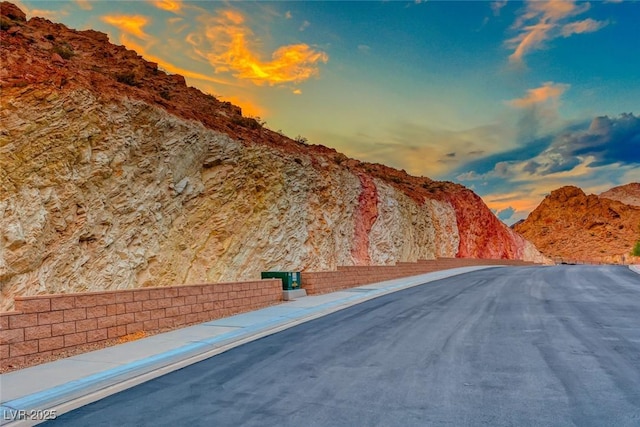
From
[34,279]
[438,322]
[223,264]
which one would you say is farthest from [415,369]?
[223,264]

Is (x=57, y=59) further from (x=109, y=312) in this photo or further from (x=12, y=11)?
(x=109, y=312)

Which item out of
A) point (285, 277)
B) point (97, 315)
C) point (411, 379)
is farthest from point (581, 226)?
point (97, 315)

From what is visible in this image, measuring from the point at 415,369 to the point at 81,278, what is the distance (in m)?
11.5

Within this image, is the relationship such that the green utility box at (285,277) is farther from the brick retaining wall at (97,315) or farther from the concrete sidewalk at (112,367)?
the concrete sidewalk at (112,367)

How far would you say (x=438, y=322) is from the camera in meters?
12.0

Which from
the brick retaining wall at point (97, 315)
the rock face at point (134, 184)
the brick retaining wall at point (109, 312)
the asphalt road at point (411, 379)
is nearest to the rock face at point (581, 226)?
the rock face at point (134, 184)

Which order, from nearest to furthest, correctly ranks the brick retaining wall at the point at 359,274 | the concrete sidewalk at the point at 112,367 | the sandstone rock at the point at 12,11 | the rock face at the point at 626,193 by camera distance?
the concrete sidewalk at the point at 112,367 → the sandstone rock at the point at 12,11 → the brick retaining wall at the point at 359,274 → the rock face at the point at 626,193

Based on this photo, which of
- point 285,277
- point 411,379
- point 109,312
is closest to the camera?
point 411,379

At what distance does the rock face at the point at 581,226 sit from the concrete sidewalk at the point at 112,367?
89323mm

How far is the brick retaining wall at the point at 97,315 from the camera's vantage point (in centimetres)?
806

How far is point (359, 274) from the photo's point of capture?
25.2 metres

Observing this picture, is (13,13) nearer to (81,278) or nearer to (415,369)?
(81,278)

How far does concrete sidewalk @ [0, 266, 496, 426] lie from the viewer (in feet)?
20.2

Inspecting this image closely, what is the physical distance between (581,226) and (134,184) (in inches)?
4348
